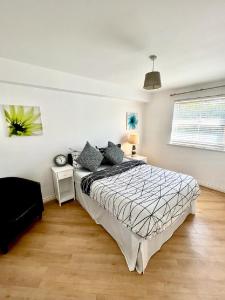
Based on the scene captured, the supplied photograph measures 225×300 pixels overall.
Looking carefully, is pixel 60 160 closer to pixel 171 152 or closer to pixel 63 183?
pixel 63 183

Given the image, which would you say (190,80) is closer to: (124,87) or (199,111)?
(199,111)

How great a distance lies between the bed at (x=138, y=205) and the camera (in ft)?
4.91

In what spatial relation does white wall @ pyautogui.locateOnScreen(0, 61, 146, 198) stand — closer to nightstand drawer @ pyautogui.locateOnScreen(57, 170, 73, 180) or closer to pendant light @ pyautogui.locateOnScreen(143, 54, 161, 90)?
nightstand drawer @ pyautogui.locateOnScreen(57, 170, 73, 180)

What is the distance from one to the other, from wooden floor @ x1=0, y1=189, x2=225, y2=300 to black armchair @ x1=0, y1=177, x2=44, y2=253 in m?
0.18

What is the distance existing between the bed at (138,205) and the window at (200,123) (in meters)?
1.55

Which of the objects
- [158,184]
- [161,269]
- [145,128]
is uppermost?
[145,128]

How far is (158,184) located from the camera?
2053 millimetres

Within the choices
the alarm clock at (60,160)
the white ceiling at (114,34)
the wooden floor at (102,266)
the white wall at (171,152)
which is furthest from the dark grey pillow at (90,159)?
the white wall at (171,152)

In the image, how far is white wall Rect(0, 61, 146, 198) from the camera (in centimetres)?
232

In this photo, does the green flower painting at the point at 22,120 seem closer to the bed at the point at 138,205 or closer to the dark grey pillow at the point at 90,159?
the dark grey pillow at the point at 90,159

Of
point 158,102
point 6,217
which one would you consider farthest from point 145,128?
point 6,217

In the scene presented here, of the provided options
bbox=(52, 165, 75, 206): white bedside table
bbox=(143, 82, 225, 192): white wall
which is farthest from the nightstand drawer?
bbox=(143, 82, 225, 192): white wall

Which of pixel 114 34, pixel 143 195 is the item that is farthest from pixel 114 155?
pixel 114 34

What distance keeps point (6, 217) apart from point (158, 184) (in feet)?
6.57
